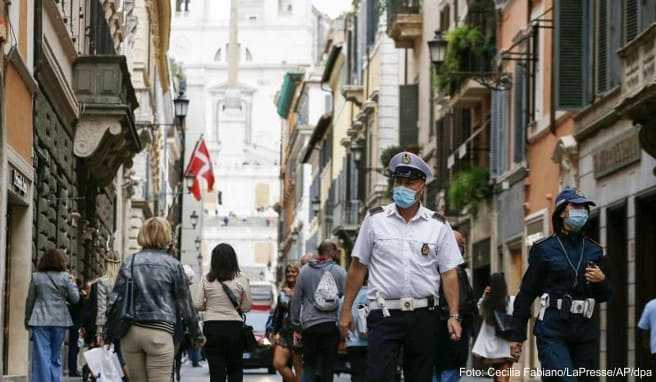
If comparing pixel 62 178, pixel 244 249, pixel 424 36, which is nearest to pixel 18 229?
pixel 62 178

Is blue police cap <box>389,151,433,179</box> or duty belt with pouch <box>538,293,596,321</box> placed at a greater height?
blue police cap <box>389,151,433,179</box>

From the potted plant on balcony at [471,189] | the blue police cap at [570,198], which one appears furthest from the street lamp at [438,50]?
the blue police cap at [570,198]

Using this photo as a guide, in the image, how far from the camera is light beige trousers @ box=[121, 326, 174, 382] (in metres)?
14.6

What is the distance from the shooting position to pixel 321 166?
8562 cm

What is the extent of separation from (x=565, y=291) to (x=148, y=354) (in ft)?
10.7

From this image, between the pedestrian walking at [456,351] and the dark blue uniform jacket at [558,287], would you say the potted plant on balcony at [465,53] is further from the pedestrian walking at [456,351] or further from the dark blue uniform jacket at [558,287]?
the dark blue uniform jacket at [558,287]

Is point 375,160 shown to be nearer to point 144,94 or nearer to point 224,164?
point 144,94

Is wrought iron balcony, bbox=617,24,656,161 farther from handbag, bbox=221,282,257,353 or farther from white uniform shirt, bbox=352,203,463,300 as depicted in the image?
white uniform shirt, bbox=352,203,463,300

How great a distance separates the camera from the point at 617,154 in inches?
982

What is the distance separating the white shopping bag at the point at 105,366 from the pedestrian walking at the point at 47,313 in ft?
9.50

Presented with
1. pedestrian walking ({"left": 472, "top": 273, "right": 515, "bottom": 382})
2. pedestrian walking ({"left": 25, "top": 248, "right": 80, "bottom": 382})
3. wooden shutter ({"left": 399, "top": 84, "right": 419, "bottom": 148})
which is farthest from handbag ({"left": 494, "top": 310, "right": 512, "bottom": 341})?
wooden shutter ({"left": 399, "top": 84, "right": 419, "bottom": 148})

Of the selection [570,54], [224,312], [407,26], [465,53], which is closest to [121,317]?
[224,312]

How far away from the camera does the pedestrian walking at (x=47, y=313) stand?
20469 mm

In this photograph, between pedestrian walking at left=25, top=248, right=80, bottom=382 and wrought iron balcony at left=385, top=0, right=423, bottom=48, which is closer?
pedestrian walking at left=25, top=248, right=80, bottom=382
